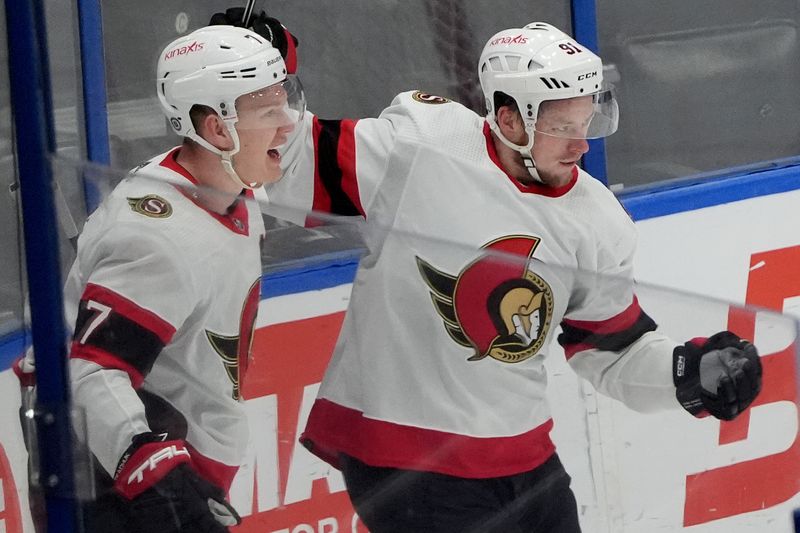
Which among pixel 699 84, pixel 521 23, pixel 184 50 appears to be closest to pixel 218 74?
pixel 184 50

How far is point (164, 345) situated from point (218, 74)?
2.36ft

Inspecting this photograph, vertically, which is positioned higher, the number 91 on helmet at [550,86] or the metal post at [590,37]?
the number 91 on helmet at [550,86]

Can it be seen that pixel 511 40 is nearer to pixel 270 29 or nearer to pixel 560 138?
pixel 560 138

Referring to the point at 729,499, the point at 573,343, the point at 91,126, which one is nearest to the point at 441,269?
the point at 573,343

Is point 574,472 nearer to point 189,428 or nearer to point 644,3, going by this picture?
point 189,428

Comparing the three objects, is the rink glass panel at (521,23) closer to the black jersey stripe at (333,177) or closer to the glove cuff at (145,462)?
the black jersey stripe at (333,177)

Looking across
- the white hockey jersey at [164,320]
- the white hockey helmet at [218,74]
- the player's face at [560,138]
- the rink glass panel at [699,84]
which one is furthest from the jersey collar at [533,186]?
the rink glass panel at [699,84]

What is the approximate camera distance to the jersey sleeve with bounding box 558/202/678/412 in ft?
4.31

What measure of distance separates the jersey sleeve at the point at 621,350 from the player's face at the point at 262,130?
688mm

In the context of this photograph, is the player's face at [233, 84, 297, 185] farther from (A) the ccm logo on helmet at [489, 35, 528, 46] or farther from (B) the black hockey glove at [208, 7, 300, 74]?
(A) the ccm logo on helmet at [489, 35, 528, 46]

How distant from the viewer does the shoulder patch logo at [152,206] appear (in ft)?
4.19

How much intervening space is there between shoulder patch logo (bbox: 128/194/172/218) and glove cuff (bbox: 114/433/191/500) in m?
0.22

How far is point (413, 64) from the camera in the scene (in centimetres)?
282

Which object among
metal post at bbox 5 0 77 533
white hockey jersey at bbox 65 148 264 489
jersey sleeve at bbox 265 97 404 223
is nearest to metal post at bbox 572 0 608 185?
→ jersey sleeve at bbox 265 97 404 223
